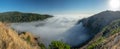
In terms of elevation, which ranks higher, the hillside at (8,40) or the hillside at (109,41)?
the hillside at (8,40)

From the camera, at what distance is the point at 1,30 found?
28531mm

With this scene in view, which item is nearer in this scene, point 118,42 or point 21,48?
point 21,48

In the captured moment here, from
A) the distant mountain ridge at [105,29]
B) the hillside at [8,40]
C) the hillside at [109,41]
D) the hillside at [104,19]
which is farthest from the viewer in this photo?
the hillside at [104,19]

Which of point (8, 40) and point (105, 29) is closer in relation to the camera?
point (8, 40)

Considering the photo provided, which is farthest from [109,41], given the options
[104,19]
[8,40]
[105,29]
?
[104,19]

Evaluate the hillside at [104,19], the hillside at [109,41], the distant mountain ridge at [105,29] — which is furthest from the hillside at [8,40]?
the hillside at [104,19]

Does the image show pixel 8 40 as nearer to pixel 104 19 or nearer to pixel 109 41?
pixel 109 41

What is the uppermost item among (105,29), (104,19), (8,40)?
(8,40)

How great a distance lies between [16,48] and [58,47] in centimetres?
4214

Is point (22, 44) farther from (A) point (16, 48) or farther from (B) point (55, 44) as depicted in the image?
(B) point (55, 44)

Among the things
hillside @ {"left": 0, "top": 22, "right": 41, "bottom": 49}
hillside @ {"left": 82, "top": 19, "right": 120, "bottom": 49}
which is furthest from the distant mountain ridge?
hillside @ {"left": 0, "top": 22, "right": 41, "bottom": 49}

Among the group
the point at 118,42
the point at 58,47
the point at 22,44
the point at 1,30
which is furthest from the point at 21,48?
the point at 58,47

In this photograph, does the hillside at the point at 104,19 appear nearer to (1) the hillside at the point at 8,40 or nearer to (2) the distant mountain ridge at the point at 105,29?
(2) the distant mountain ridge at the point at 105,29

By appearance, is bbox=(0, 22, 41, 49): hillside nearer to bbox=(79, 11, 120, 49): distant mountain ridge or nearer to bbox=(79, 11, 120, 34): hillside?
bbox=(79, 11, 120, 49): distant mountain ridge
